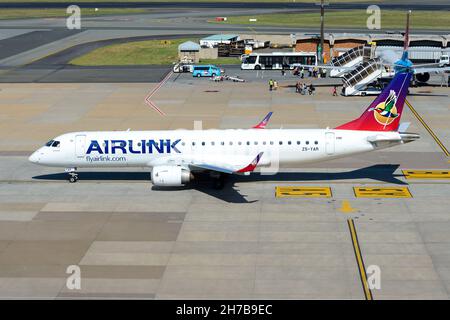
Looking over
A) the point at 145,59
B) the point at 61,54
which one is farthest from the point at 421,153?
the point at 61,54

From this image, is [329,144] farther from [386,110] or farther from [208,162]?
[208,162]

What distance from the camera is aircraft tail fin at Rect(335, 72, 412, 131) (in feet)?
185

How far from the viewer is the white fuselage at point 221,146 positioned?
184 ft

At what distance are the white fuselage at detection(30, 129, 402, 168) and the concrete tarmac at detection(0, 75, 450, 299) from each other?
2.34m

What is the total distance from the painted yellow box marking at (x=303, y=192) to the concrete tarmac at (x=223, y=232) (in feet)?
2.34

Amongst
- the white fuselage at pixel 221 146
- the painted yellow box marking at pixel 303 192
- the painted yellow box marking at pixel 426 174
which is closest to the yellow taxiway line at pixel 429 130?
the painted yellow box marking at pixel 426 174

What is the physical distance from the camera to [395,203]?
173 feet

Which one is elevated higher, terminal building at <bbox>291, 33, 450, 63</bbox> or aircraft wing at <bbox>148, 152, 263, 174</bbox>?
terminal building at <bbox>291, 33, 450, 63</bbox>

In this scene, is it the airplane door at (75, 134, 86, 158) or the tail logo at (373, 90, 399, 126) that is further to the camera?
the airplane door at (75, 134, 86, 158)

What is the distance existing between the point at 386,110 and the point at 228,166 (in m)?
12.6

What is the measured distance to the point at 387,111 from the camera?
56.6 metres

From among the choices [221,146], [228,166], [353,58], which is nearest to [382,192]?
[228,166]

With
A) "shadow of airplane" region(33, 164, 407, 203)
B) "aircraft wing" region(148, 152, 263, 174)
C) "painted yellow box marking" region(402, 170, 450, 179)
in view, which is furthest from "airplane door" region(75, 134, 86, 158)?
"painted yellow box marking" region(402, 170, 450, 179)

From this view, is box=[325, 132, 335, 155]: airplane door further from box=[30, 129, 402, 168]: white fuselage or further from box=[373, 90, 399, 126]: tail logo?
box=[373, 90, 399, 126]: tail logo
